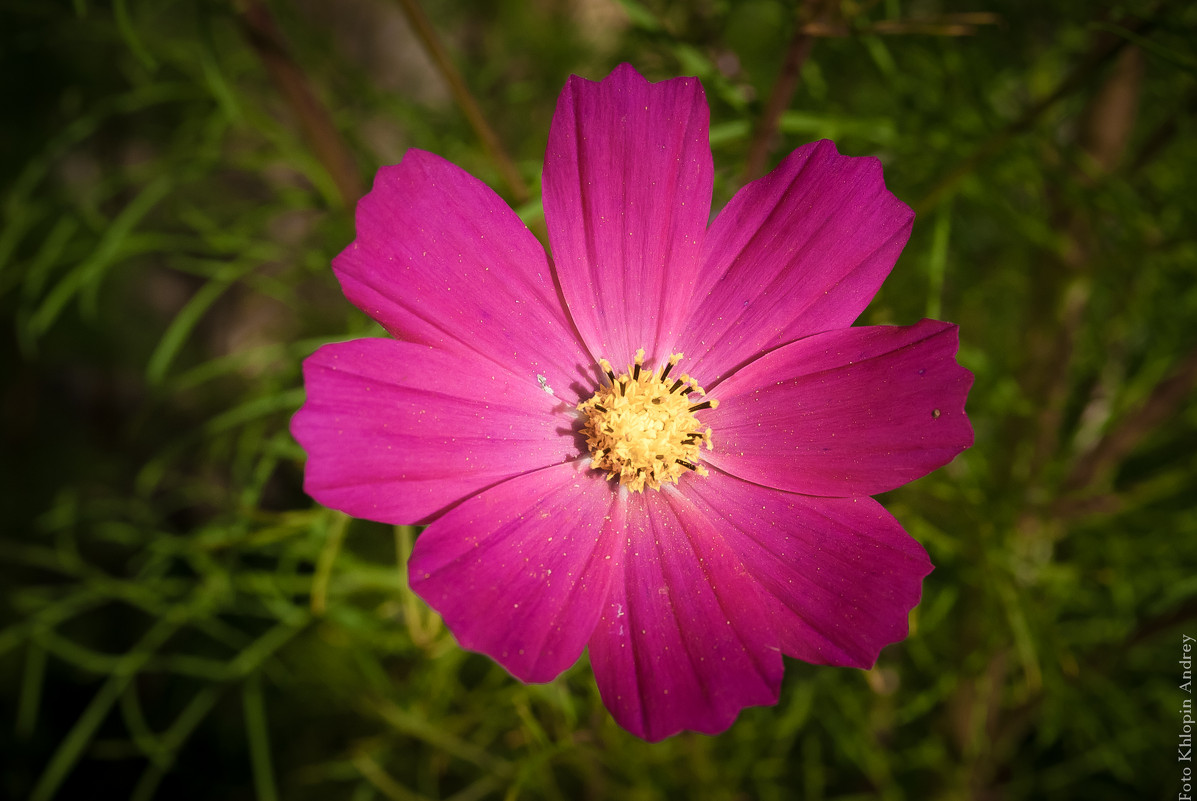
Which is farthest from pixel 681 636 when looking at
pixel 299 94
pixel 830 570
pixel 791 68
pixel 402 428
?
pixel 299 94

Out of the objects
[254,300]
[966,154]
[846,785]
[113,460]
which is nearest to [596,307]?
[966,154]

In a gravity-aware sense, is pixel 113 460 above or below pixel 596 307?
above

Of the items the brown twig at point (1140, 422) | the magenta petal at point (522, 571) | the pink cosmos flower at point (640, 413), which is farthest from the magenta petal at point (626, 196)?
the brown twig at point (1140, 422)

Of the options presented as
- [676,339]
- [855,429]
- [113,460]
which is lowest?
[855,429]

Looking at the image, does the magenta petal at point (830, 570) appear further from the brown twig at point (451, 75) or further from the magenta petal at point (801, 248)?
the brown twig at point (451, 75)

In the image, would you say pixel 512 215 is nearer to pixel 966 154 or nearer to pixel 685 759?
pixel 966 154

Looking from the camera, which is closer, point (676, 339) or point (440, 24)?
point (676, 339)

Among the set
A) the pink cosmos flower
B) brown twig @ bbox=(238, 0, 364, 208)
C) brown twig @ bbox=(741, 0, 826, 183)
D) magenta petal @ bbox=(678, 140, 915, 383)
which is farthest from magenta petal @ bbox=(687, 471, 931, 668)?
brown twig @ bbox=(238, 0, 364, 208)
